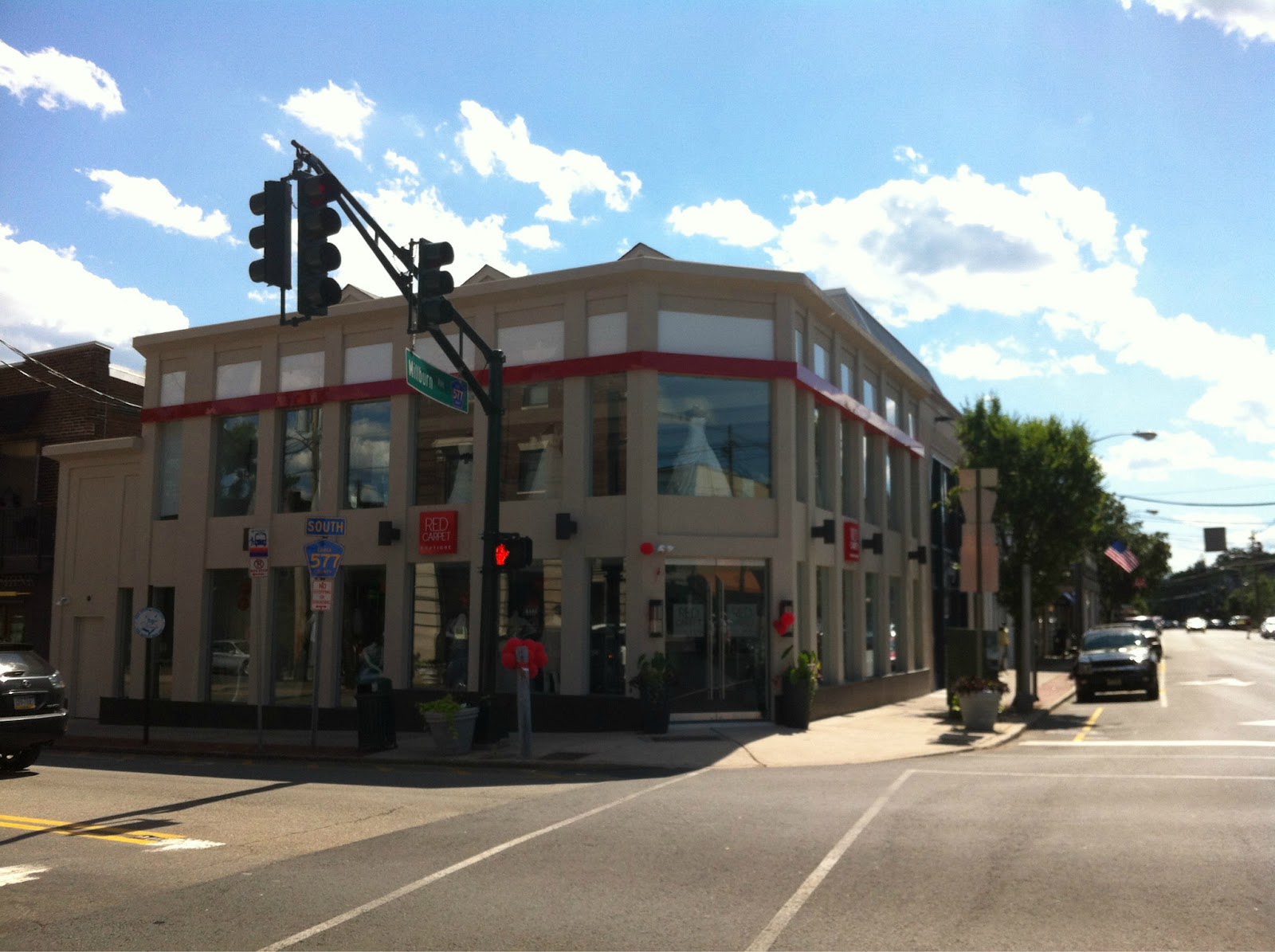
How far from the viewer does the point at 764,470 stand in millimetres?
20016

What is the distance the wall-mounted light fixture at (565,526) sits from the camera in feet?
63.4

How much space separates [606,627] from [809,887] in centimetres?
1197

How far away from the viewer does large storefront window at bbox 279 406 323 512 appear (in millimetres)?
22453

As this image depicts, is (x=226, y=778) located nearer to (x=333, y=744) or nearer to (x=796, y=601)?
(x=333, y=744)

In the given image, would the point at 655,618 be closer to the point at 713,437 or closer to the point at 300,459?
the point at 713,437

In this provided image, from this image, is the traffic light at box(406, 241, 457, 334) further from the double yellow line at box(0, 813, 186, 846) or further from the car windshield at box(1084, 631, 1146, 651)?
the car windshield at box(1084, 631, 1146, 651)

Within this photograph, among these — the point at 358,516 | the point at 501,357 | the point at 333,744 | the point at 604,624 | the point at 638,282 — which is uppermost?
the point at 638,282

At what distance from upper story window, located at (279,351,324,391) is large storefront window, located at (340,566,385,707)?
379cm

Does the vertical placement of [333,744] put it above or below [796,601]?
below

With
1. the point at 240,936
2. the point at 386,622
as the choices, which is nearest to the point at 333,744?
the point at 386,622

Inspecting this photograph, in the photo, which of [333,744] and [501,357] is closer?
[501,357]

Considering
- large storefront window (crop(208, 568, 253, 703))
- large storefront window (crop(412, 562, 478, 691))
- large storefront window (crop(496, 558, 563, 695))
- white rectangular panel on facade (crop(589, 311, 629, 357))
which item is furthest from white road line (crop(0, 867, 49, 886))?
large storefront window (crop(208, 568, 253, 703))

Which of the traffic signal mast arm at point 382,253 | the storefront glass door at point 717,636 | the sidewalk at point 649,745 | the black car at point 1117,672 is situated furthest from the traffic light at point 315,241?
the black car at point 1117,672

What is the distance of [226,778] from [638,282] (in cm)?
1020
